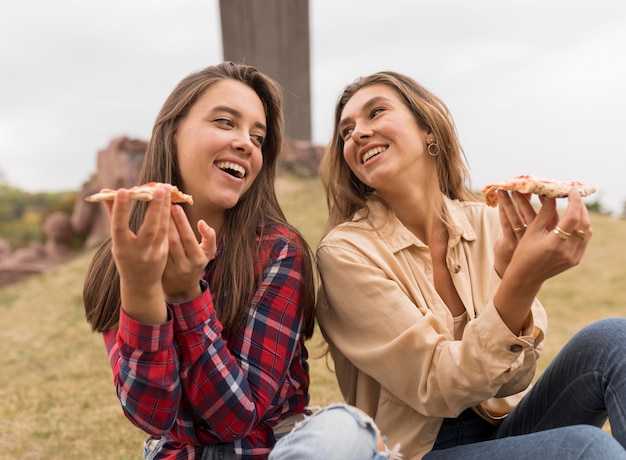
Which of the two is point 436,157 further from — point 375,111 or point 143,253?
point 143,253

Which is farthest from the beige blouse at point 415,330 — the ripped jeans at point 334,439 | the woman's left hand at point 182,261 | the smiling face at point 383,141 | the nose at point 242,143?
the woman's left hand at point 182,261

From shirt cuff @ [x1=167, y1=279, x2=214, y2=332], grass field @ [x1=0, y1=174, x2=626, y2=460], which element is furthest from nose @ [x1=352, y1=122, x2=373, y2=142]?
grass field @ [x1=0, y1=174, x2=626, y2=460]

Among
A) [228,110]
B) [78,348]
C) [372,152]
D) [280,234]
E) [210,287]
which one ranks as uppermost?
[228,110]

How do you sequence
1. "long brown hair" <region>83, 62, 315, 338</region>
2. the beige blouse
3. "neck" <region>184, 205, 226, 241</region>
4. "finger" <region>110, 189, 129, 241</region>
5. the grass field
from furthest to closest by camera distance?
the grass field → "neck" <region>184, 205, 226, 241</region> → "long brown hair" <region>83, 62, 315, 338</region> → the beige blouse → "finger" <region>110, 189, 129, 241</region>

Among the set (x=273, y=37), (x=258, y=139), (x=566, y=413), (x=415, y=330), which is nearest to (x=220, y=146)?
(x=258, y=139)

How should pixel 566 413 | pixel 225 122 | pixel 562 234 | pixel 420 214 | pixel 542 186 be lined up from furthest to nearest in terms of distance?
1. pixel 420 214
2. pixel 225 122
3. pixel 566 413
4. pixel 542 186
5. pixel 562 234

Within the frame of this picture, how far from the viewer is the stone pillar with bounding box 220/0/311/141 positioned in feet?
29.2

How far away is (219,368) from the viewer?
→ 1.48 m

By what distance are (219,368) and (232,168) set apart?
55 cm

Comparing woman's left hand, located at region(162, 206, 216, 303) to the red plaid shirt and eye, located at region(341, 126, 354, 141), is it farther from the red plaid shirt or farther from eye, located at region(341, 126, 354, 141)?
eye, located at region(341, 126, 354, 141)

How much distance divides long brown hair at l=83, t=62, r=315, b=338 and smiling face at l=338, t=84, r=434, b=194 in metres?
0.25

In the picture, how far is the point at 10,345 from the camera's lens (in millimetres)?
5285

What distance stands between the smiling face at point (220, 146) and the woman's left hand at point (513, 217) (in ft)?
2.23

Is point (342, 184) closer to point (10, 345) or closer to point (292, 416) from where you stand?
point (292, 416)
